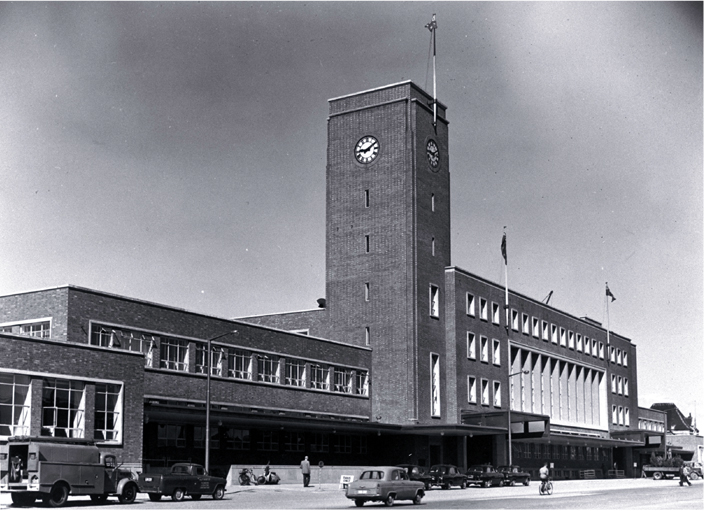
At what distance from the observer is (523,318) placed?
3469 inches

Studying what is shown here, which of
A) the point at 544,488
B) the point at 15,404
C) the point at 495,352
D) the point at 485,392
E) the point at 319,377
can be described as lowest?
the point at 544,488

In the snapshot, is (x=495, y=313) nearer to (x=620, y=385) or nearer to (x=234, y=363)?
(x=234, y=363)

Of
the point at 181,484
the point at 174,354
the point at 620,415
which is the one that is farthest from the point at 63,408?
the point at 620,415

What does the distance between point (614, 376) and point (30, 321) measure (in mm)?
77356

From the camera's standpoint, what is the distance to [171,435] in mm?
54594

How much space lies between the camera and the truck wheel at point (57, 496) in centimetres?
3319

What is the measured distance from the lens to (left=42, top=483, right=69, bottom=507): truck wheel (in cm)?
3319

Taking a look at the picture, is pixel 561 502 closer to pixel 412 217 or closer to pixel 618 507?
pixel 618 507

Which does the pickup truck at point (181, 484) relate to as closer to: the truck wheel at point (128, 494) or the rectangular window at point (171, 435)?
the truck wheel at point (128, 494)

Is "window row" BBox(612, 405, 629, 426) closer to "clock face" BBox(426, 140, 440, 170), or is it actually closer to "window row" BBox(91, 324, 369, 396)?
"clock face" BBox(426, 140, 440, 170)

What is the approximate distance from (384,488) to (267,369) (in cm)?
2721

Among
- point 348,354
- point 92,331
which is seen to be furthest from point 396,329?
point 92,331

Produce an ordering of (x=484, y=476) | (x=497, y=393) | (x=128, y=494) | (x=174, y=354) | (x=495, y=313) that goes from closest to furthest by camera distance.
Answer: (x=128, y=494)
(x=174, y=354)
(x=484, y=476)
(x=497, y=393)
(x=495, y=313)

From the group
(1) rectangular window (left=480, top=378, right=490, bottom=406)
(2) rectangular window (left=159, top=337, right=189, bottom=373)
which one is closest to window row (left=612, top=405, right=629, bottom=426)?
(1) rectangular window (left=480, top=378, right=490, bottom=406)
